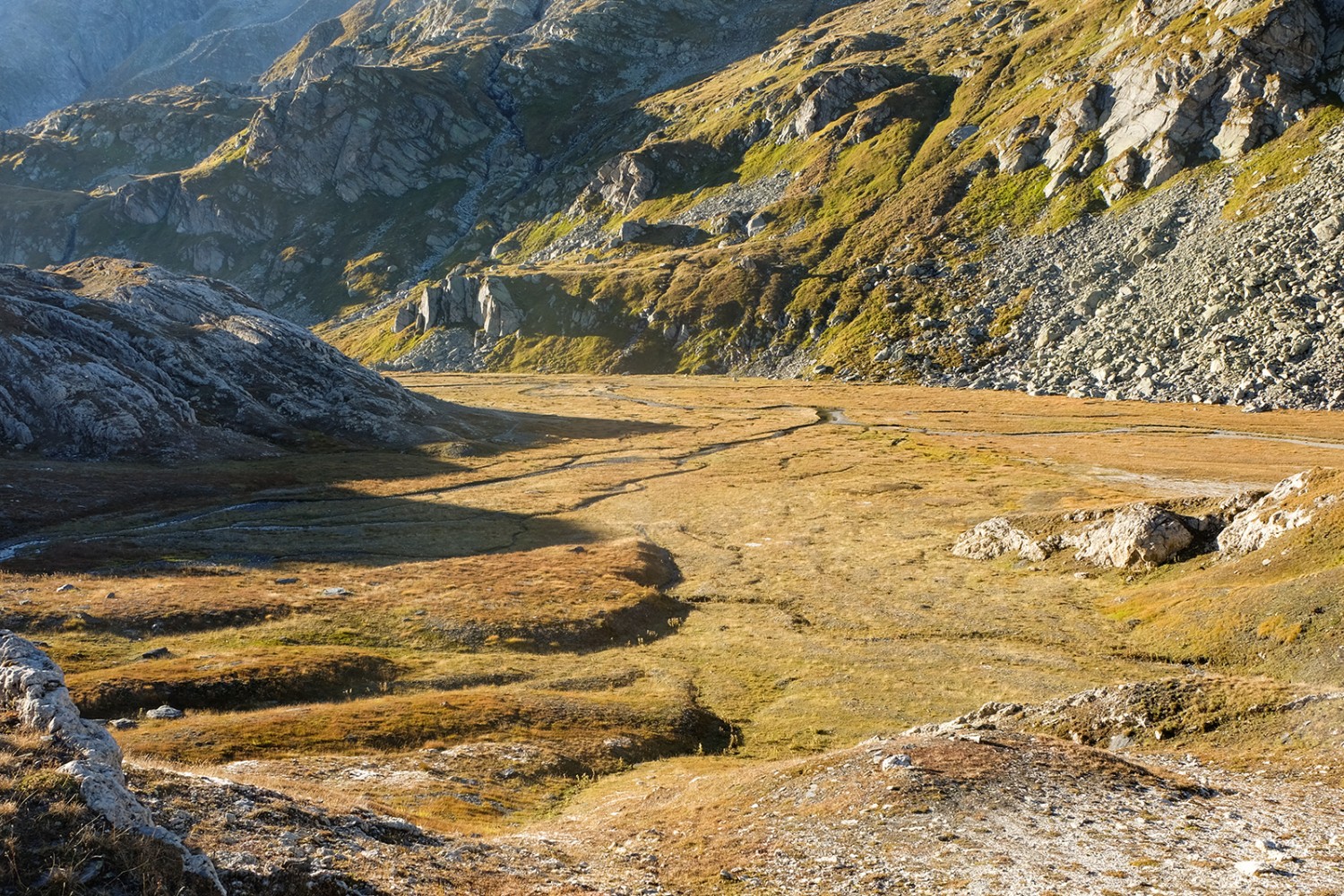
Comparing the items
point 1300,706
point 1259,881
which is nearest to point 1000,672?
point 1300,706

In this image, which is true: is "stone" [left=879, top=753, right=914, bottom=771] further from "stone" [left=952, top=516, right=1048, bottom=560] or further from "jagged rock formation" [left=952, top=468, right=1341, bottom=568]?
"stone" [left=952, top=516, right=1048, bottom=560]

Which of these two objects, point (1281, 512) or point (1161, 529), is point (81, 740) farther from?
point (1161, 529)

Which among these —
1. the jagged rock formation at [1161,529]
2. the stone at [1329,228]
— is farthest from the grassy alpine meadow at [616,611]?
the stone at [1329,228]

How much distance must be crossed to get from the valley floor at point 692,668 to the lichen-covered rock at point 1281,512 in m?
1.95

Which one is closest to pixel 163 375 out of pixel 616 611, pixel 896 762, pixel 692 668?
pixel 616 611

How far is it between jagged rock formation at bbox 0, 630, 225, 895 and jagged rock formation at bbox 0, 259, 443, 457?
10435cm

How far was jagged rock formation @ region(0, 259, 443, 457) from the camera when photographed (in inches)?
4158

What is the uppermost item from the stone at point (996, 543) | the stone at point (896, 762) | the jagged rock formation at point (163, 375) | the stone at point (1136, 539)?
the jagged rock formation at point (163, 375)

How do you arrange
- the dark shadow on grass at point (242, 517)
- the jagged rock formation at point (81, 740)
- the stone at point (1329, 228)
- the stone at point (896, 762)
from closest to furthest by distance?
1. the jagged rock formation at point (81, 740)
2. the stone at point (896, 762)
3. the dark shadow on grass at point (242, 517)
4. the stone at point (1329, 228)

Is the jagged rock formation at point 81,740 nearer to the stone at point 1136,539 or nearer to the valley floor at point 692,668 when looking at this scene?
the valley floor at point 692,668

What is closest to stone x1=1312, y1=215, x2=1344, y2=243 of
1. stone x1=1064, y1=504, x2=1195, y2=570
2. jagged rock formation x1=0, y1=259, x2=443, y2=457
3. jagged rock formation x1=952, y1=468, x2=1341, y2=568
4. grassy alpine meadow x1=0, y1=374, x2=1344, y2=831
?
grassy alpine meadow x1=0, y1=374, x2=1344, y2=831

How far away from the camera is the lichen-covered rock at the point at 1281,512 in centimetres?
4325

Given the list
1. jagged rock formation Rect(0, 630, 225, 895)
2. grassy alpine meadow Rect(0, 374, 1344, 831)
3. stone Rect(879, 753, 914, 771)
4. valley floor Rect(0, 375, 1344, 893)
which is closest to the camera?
jagged rock formation Rect(0, 630, 225, 895)

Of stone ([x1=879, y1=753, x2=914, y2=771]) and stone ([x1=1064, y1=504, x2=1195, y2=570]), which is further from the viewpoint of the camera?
stone ([x1=1064, y1=504, x2=1195, y2=570])
